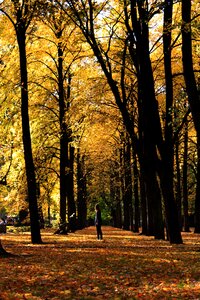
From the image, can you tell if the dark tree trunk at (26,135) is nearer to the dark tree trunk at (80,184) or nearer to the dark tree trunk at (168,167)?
the dark tree trunk at (168,167)

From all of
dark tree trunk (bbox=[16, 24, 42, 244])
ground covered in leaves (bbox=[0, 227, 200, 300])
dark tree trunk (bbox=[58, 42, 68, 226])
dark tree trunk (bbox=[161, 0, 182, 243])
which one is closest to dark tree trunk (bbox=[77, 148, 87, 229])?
dark tree trunk (bbox=[58, 42, 68, 226])

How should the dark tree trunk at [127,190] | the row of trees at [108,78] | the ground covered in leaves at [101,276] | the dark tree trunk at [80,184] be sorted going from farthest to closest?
the dark tree trunk at [80,184]
the dark tree trunk at [127,190]
the row of trees at [108,78]
the ground covered in leaves at [101,276]

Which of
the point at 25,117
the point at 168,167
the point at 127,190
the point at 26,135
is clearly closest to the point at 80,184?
the point at 127,190

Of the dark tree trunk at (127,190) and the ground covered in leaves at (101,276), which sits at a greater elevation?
the dark tree trunk at (127,190)

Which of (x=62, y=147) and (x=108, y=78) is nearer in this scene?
(x=108, y=78)

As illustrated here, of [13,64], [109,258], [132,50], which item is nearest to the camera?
[109,258]

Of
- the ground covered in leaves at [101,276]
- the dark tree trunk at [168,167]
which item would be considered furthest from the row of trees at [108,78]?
the ground covered in leaves at [101,276]

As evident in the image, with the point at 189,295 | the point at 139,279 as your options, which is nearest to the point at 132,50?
the point at 139,279

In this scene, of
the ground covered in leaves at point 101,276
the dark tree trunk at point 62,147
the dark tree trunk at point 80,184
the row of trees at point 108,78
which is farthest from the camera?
the dark tree trunk at point 80,184

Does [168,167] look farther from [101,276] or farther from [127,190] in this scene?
[127,190]

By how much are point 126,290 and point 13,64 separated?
16.7 metres

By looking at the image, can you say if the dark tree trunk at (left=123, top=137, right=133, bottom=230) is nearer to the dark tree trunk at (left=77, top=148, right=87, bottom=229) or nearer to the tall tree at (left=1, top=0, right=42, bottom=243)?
the dark tree trunk at (left=77, top=148, right=87, bottom=229)

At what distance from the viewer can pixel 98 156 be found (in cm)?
3997

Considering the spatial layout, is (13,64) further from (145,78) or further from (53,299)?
(53,299)
